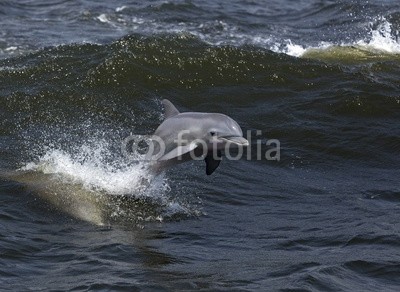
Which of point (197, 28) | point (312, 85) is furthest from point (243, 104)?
point (197, 28)

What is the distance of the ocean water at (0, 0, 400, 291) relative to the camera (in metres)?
9.70

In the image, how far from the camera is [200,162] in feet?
45.0

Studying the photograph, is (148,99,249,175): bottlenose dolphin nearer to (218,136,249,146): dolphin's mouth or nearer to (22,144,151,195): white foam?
(218,136,249,146): dolphin's mouth

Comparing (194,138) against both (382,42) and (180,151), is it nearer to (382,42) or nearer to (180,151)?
(180,151)

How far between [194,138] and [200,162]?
10.0 ft

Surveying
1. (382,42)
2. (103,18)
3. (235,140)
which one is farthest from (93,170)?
(103,18)

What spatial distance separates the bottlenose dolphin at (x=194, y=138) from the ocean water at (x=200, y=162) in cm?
73

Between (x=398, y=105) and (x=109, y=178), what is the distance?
Answer: 589 cm

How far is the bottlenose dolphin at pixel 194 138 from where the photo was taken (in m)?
10.4

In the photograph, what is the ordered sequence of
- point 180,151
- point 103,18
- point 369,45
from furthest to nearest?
point 103,18
point 369,45
point 180,151

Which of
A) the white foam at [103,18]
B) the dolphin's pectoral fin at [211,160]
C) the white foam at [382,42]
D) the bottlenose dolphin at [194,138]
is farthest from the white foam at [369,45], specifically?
the dolphin's pectoral fin at [211,160]

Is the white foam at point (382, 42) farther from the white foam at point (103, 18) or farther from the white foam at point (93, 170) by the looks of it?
the white foam at point (93, 170)

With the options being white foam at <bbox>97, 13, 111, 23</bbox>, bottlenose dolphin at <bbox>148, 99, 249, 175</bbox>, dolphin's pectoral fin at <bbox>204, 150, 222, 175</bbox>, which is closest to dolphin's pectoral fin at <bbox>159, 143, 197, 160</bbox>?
bottlenose dolphin at <bbox>148, 99, 249, 175</bbox>

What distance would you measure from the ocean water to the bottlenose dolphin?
73 cm
